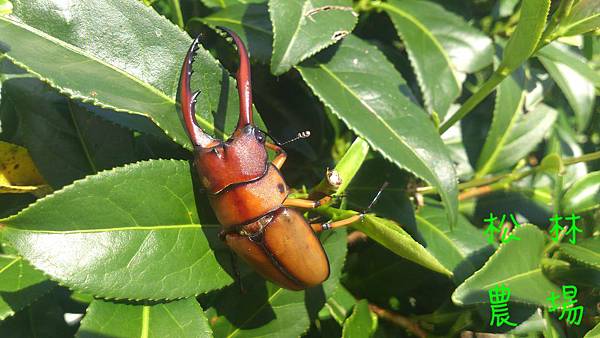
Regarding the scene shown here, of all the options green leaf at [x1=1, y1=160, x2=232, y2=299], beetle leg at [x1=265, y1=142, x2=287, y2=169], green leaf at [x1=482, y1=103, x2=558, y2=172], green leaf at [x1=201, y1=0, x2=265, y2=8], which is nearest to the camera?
green leaf at [x1=1, y1=160, x2=232, y2=299]

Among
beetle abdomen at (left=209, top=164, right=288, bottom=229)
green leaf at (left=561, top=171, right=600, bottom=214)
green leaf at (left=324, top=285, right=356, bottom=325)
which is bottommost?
green leaf at (left=324, top=285, right=356, bottom=325)

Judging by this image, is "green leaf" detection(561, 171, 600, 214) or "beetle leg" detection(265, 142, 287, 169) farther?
"green leaf" detection(561, 171, 600, 214)

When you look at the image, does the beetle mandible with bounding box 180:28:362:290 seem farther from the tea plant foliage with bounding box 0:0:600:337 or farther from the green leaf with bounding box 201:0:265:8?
the green leaf with bounding box 201:0:265:8

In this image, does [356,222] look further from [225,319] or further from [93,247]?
[93,247]

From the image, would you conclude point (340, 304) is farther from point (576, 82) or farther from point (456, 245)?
point (576, 82)

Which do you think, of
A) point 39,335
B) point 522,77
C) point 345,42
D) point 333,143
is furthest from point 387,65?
point 39,335

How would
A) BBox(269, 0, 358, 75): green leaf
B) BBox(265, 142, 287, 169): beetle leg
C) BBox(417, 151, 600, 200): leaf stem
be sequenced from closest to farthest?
1. BBox(269, 0, 358, 75): green leaf
2. BBox(265, 142, 287, 169): beetle leg
3. BBox(417, 151, 600, 200): leaf stem

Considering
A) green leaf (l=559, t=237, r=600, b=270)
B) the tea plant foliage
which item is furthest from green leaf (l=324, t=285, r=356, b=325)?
green leaf (l=559, t=237, r=600, b=270)

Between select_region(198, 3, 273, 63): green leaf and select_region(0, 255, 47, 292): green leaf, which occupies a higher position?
select_region(198, 3, 273, 63): green leaf
